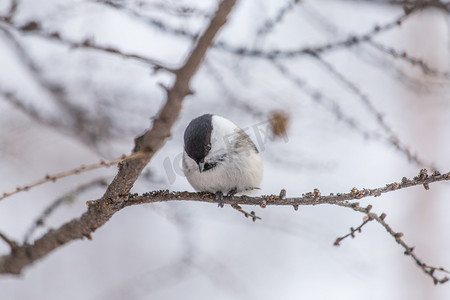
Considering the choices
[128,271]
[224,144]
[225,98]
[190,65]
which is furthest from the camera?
[128,271]

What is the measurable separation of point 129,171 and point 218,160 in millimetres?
1113

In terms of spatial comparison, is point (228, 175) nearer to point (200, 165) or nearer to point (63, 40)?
point (200, 165)

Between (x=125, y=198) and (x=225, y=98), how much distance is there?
0.99 m

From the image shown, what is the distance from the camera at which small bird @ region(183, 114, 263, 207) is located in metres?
2.25

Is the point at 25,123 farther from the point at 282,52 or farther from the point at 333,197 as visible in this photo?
the point at 333,197

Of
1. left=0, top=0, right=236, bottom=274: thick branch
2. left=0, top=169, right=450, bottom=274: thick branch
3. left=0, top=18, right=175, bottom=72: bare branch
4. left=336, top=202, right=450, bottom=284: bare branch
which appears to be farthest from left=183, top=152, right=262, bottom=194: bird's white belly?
left=0, top=18, right=175, bottom=72: bare branch

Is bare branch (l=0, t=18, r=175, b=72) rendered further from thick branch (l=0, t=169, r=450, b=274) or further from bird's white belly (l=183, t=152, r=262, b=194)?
bird's white belly (l=183, t=152, r=262, b=194)

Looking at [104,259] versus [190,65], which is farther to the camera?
[104,259]

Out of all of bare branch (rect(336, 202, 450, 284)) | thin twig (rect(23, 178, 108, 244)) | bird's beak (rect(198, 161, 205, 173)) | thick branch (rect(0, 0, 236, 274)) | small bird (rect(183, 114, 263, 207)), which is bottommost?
bare branch (rect(336, 202, 450, 284))

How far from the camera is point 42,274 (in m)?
4.51

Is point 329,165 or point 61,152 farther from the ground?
point 61,152

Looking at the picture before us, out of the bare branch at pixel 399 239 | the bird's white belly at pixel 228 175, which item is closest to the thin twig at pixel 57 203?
the bird's white belly at pixel 228 175

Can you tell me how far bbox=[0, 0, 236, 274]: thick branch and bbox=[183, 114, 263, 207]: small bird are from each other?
2.36 ft

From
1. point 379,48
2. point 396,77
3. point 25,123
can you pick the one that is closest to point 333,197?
point 379,48
